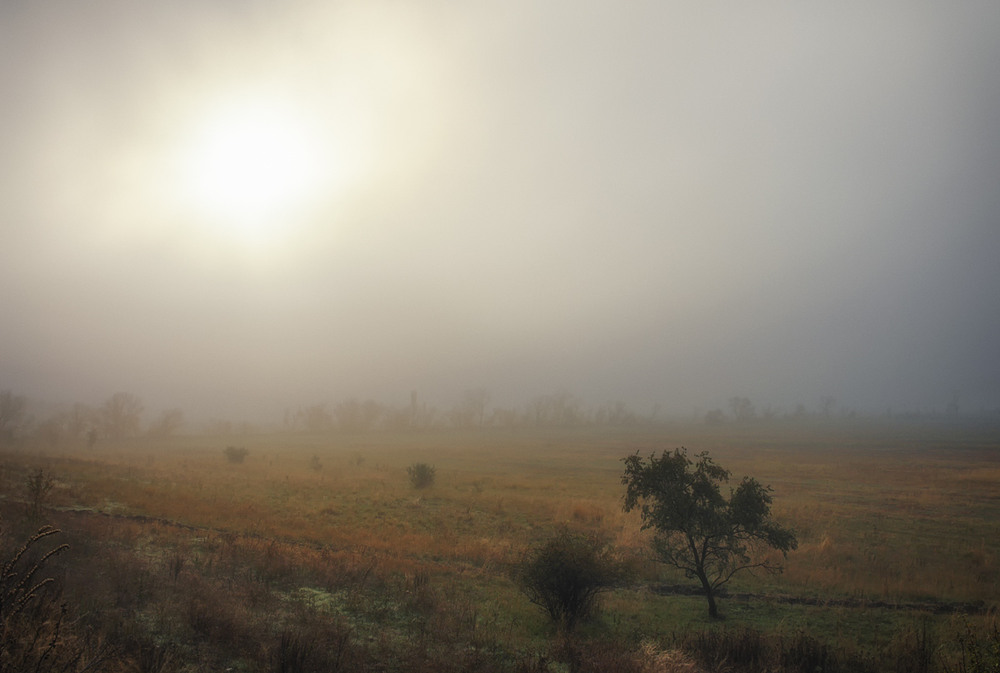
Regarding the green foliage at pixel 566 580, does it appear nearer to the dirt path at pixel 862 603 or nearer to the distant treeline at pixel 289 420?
the dirt path at pixel 862 603

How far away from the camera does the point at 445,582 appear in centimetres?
1541

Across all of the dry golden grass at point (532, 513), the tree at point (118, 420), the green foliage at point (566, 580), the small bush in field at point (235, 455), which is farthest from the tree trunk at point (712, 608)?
the tree at point (118, 420)

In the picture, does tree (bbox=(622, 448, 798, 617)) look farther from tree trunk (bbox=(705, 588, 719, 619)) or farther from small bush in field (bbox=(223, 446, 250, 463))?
small bush in field (bbox=(223, 446, 250, 463))

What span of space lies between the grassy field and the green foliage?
579 millimetres

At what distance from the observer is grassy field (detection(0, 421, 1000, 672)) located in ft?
29.5

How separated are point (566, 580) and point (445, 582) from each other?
15.5 feet

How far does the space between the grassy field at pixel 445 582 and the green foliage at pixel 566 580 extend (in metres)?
0.58

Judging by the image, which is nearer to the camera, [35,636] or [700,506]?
[35,636]

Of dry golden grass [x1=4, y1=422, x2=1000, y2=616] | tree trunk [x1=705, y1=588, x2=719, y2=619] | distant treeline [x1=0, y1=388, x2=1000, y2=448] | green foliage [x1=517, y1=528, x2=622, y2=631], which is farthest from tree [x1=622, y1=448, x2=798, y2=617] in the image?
distant treeline [x1=0, y1=388, x2=1000, y2=448]

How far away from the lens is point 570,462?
63531mm

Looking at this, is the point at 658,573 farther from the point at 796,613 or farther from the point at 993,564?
the point at 993,564

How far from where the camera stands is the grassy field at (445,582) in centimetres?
899

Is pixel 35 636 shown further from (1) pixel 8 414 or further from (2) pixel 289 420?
(2) pixel 289 420

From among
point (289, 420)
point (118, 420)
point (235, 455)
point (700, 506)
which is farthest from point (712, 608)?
point (289, 420)
